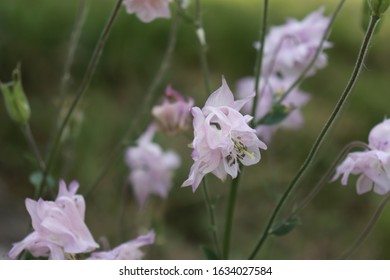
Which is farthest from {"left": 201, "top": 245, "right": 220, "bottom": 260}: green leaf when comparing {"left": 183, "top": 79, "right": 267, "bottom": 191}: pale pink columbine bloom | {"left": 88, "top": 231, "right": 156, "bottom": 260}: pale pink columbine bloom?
{"left": 183, "top": 79, "right": 267, "bottom": 191}: pale pink columbine bloom

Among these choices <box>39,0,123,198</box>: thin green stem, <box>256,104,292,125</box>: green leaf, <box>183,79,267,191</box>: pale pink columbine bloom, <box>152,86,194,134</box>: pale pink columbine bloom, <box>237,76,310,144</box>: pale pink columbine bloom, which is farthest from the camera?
<box>237,76,310,144</box>: pale pink columbine bloom

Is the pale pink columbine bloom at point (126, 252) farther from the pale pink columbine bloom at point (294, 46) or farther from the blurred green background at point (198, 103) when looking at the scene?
the blurred green background at point (198, 103)

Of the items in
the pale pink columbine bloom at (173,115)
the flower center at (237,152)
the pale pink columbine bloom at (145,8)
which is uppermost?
the pale pink columbine bloom at (145,8)

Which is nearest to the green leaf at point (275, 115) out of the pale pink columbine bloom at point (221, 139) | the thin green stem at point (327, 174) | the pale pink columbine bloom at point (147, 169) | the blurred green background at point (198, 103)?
the thin green stem at point (327, 174)

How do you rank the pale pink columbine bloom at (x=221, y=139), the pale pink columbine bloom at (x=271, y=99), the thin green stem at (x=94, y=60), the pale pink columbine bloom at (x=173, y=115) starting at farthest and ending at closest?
the pale pink columbine bloom at (x=271, y=99), the pale pink columbine bloom at (x=173, y=115), the thin green stem at (x=94, y=60), the pale pink columbine bloom at (x=221, y=139)

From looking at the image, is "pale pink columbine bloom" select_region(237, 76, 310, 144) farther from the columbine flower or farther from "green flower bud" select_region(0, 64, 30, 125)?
"green flower bud" select_region(0, 64, 30, 125)

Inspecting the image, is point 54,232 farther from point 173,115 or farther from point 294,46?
point 294,46

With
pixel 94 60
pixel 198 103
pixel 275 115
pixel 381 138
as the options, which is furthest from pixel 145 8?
pixel 198 103
